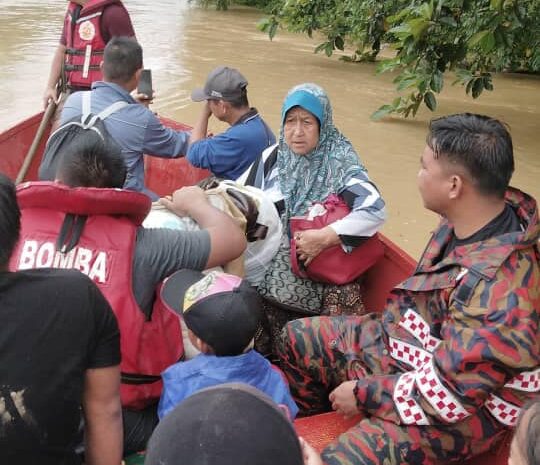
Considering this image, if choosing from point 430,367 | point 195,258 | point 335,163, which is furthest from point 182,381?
point 335,163

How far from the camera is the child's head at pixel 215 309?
1648mm

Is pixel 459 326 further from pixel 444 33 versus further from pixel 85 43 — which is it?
pixel 444 33

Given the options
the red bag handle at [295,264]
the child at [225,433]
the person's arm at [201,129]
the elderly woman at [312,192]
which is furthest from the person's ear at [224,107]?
the child at [225,433]

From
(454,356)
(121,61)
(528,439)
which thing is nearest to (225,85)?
(121,61)

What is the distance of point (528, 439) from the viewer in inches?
42.6

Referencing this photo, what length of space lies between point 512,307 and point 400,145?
6.73 m

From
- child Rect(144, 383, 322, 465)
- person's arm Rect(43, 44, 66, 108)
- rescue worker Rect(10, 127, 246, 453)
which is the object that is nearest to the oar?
person's arm Rect(43, 44, 66, 108)

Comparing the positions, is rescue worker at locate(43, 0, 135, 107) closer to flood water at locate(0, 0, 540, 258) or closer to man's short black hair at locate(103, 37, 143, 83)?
man's short black hair at locate(103, 37, 143, 83)

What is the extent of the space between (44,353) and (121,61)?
236cm

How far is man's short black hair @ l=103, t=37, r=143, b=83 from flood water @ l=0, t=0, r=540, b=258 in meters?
3.22

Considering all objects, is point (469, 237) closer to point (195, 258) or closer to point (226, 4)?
point (195, 258)

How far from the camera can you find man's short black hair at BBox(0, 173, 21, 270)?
1181 millimetres

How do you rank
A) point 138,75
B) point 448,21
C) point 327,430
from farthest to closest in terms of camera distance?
point 448,21, point 138,75, point 327,430

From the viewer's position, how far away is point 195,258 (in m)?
1.81
